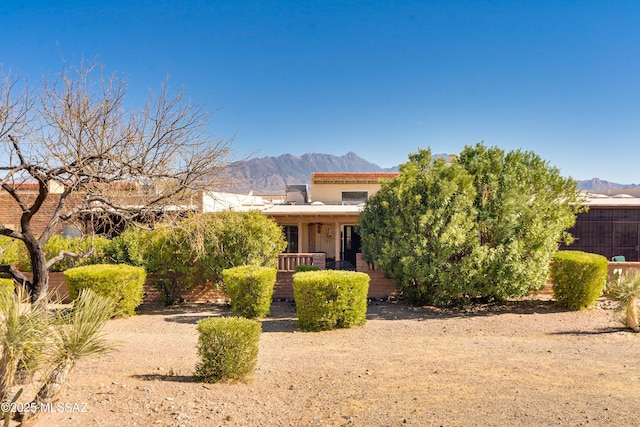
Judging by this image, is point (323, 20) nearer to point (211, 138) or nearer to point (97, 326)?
point (211, 138)

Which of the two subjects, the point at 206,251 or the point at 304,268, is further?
the point at 304,268

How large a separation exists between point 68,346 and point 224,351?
72.2 inches

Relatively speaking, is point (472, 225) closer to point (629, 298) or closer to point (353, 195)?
point (629, 298)

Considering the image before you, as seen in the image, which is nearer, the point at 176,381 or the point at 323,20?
the point at 176,381

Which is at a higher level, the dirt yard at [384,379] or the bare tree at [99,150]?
the bare tree at [99,150]

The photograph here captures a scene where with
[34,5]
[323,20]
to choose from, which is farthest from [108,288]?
[323,20]

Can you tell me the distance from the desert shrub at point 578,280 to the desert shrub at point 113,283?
1060cm

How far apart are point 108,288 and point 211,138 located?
4539 mm

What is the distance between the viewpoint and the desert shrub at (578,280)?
11.2 meters

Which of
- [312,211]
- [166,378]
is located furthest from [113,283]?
[312,211]

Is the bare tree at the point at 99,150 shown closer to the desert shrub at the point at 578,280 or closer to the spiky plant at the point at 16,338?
the spiky plant at the point at 16,338

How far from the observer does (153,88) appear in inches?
344

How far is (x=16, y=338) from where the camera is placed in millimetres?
4176

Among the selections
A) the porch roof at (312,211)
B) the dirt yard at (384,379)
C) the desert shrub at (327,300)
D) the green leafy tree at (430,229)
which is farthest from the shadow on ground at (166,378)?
the porch roof at (312,211)
